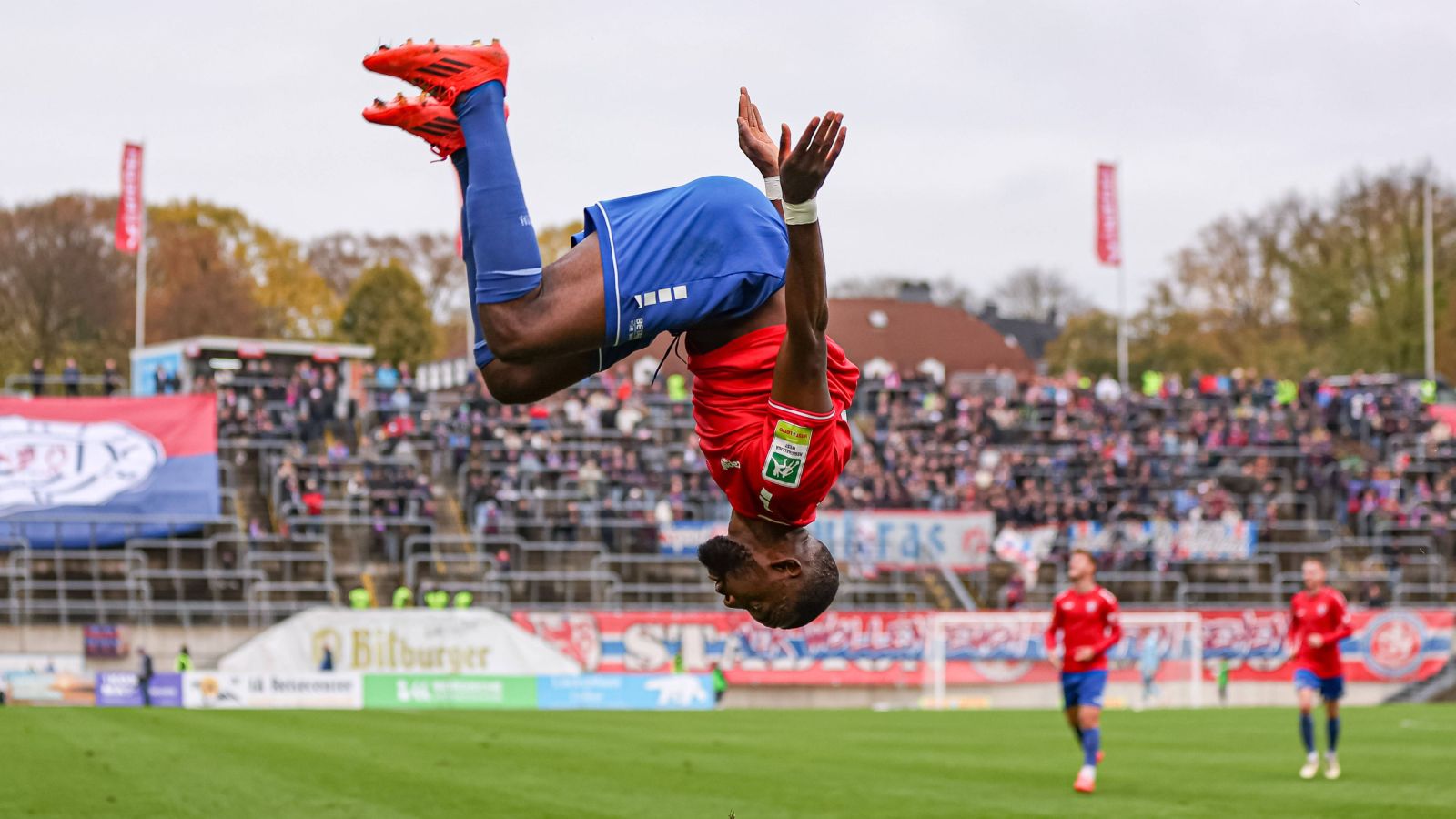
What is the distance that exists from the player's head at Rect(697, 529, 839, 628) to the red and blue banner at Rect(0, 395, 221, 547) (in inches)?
1089

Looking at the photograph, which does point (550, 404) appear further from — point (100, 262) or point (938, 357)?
point (938, 357)

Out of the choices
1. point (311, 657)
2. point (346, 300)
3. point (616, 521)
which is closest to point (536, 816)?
point (311, 657)

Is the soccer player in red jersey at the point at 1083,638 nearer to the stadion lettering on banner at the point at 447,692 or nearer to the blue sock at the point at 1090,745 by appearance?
the blue sock at the point at 1090,745

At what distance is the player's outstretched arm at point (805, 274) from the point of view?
18.2 ft

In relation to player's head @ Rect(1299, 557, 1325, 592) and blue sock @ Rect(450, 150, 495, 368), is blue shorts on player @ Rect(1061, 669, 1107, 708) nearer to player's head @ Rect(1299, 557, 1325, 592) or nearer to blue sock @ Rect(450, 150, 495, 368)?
player's head @ Rect(1299, 557, 1325, 592)

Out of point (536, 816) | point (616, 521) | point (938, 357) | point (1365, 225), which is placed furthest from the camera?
point (938, 357)

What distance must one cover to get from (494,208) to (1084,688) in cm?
1199

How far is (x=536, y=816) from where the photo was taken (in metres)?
12.5

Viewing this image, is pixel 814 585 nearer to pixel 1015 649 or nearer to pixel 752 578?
pixel 752 578

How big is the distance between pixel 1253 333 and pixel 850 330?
595 inches

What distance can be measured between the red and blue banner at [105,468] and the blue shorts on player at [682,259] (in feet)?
91.1

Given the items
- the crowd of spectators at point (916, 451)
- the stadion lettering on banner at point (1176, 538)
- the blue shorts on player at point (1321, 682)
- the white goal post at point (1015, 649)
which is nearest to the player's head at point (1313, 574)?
the blue shorts on player at point (1321, 682)

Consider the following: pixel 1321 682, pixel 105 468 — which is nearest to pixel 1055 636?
pixel 1321 682

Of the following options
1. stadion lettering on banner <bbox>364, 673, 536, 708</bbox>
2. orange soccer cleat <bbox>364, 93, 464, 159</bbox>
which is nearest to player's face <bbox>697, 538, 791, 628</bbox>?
orange soccer cleat <bbox>364, 93, 464, 159</bbox>
